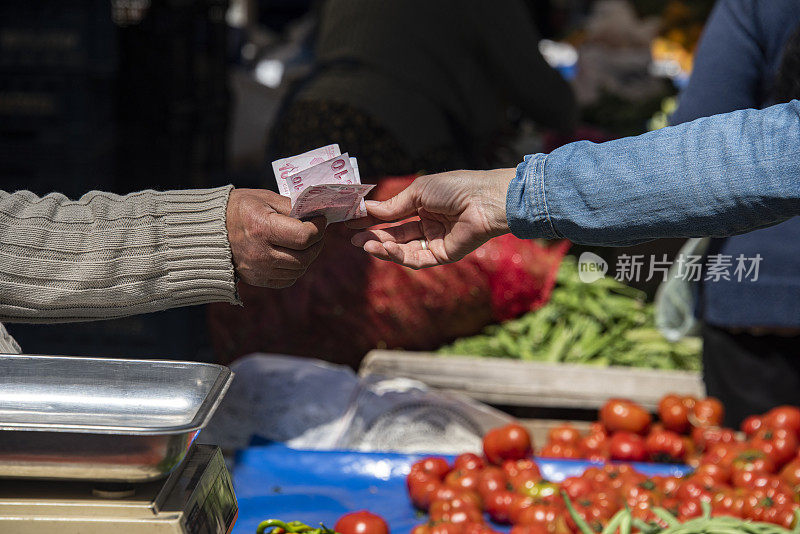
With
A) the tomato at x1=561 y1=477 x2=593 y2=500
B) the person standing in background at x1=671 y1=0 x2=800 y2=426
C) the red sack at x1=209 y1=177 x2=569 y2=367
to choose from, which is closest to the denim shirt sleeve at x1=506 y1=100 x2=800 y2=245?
the person standing in background at x1=671 y1=0 x2=800 y2=426

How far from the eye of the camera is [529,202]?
4.94 feet

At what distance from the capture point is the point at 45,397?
1.47 m

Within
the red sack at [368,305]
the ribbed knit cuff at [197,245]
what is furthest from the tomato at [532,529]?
the red sack at [368,305]

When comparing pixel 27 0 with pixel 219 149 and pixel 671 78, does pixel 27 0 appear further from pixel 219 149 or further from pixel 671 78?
Answer: pixel 671 78

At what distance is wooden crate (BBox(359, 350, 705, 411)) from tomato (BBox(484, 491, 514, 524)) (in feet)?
2.73

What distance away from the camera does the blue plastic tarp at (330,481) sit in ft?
8.04

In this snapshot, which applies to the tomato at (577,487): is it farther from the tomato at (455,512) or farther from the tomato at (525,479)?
the tomato at (455,512)

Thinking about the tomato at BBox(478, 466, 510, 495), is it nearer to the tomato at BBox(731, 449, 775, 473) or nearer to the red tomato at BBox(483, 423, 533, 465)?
the red tomato at BBox(483, 423, 533, 465)

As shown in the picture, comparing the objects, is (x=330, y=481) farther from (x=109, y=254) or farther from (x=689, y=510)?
(x=109, y=254)

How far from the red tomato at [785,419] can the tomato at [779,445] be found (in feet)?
0.07

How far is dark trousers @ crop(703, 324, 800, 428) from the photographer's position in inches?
106

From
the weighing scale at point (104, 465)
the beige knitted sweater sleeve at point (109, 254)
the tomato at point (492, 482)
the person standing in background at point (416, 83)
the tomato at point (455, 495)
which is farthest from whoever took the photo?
the person standing in background at point (416, 83)

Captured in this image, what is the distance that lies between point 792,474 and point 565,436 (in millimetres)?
813

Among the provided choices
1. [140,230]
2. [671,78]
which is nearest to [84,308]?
[140,230]
